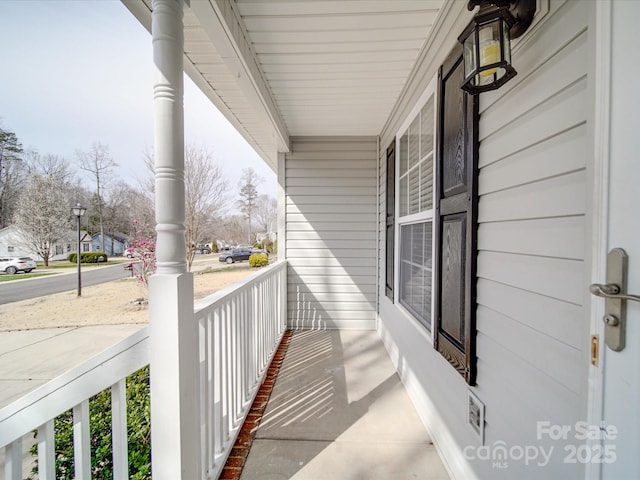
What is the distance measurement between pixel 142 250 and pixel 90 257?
2.68 ft

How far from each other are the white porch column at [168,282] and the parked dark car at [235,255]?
10237 mm

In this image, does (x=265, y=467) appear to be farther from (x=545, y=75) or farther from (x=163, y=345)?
(x=545, y=75)

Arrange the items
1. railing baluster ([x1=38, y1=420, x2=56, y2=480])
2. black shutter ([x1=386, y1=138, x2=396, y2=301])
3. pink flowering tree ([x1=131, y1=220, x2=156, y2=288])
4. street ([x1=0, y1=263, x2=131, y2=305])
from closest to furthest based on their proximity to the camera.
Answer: railing baluster ([x1=38, y1=420, x2=56, y2=480]), street ([x1=0, y1=263, x2=131, y2=305]), pink flowering tree ([x1=131, y1=220, x2=156, y2=288]), black shutter ([x1=386, y1=138, x2=396, y2=301])

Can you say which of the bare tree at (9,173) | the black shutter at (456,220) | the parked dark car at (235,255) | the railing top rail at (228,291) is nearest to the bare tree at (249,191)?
the parked dark car at (235,255)

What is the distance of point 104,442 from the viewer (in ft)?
5.85

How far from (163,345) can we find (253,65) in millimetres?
2004

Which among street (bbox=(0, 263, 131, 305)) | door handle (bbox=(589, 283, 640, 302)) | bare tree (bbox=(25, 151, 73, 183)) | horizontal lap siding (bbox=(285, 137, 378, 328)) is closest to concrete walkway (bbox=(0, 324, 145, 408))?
street (bbox=(0, 263, 131, 305))

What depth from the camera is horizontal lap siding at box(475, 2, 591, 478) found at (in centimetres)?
83

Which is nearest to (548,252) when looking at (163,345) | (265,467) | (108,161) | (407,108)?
(163,345)

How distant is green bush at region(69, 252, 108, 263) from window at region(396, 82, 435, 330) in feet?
8.16

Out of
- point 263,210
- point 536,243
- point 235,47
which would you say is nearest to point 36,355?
point 235,47

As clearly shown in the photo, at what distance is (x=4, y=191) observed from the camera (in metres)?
1.37

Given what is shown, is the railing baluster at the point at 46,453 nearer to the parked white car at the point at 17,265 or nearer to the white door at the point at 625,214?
the parked white car at the point at 17,265

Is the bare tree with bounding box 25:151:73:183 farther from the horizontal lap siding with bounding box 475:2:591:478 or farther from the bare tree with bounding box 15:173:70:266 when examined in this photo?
the horizontal lap siding with bounding box 475:2:591:478
